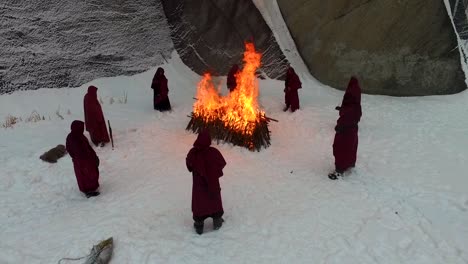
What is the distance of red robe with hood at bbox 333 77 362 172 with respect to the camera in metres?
7.89

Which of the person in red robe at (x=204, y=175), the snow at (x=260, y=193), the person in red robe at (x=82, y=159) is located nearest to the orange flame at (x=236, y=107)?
the snow at (x=260, y=193)

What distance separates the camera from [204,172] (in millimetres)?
6074

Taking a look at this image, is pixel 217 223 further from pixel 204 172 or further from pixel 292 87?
pixel 292 87

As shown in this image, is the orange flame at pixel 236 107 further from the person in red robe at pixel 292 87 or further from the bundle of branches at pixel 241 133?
the person in red robe at pixel 292 87

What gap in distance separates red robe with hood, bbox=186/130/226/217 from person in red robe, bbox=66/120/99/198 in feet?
7.81

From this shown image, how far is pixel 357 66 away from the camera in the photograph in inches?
547

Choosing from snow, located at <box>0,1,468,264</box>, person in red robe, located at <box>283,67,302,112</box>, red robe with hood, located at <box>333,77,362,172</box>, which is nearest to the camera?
snow, located at <box>0,1,468,264</box>

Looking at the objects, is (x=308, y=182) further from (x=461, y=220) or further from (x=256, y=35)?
(x=256, y=35)

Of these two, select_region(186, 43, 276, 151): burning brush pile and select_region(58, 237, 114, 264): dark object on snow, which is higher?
select_region(186, 43, 276, 151): burning brush pile

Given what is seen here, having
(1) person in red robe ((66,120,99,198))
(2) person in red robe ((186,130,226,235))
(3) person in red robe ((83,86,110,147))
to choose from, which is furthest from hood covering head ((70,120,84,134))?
(2) person in red robe ((186,130,226,235))

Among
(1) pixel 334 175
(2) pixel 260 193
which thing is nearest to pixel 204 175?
(2) pixel 260 193

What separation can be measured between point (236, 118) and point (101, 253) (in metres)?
4.93

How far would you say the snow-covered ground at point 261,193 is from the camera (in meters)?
6.13

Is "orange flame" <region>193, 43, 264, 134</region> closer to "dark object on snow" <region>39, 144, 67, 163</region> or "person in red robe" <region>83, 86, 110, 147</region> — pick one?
"person in red robe" <region>83, 86, 110, 147</region>
